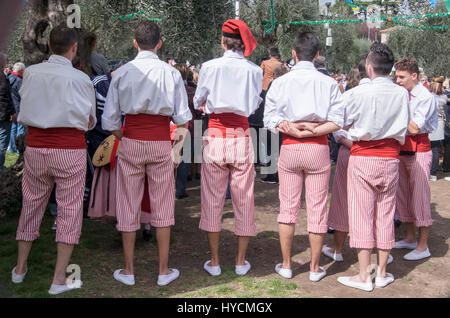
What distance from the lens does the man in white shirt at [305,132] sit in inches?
159

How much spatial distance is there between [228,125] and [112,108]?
997 mm

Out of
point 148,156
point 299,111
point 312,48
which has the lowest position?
point 148,156

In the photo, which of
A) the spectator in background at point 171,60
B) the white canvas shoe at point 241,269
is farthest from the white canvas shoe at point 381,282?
the spectator in background at point 171,60

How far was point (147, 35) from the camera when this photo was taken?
13.0 ft

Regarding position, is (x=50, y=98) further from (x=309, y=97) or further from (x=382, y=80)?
(x=382, y=80)

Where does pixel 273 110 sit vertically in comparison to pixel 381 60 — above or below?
below

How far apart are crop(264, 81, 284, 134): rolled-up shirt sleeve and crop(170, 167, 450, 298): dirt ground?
138 centimetres

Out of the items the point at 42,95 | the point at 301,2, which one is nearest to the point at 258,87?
the point at 42,95

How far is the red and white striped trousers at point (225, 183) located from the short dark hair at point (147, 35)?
0.96 metres

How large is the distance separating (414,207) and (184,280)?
2.50 m

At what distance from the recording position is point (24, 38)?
19.6ft

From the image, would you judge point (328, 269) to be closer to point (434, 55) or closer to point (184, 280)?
point (184, 280)

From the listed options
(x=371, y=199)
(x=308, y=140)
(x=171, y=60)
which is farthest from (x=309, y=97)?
(x=171, y=60)

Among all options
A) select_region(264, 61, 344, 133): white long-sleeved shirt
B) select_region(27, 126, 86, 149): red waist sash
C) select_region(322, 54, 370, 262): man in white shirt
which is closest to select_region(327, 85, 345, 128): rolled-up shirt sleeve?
select_region(264, 61, 344, 133): white long-sleeved shirt
